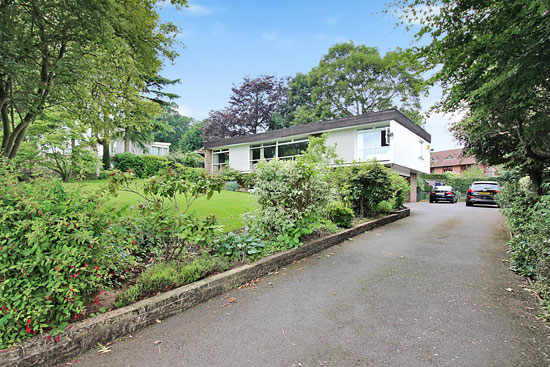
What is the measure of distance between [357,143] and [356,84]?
14.9 metres

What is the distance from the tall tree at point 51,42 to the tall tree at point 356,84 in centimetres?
2520

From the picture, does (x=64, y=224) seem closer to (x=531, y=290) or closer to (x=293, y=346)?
(x=293, y=346)

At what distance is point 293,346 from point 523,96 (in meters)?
5.66

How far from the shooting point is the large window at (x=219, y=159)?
24670 millimetres

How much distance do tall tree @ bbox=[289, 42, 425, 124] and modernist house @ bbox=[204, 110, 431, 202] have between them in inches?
328

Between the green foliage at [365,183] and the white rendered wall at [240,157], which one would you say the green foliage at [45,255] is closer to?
the green foliage at [365,183]

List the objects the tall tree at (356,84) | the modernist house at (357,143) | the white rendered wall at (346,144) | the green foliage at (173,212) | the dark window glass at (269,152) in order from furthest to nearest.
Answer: the tall tree at (356,84)
the dark window glass at (269,152)
the white rendered wall at (346,144)
the modernist house at (357,143)
the green foliage at (173,212)

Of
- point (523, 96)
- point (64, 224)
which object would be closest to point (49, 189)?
point (64, 224)

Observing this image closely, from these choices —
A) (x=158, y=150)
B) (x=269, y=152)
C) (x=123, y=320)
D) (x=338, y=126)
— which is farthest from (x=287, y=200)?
(x=158, y=150)

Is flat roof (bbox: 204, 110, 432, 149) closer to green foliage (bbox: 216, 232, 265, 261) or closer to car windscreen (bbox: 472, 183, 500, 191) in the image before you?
car windscreen (bbox: 472, 183, 500, 191)

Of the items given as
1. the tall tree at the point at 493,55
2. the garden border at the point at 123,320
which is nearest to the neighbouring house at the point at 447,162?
the tall tree at the point at 493,55

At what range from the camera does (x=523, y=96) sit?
476 cm

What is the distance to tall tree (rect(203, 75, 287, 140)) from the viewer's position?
3422 cm

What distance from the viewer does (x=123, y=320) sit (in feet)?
8.49
